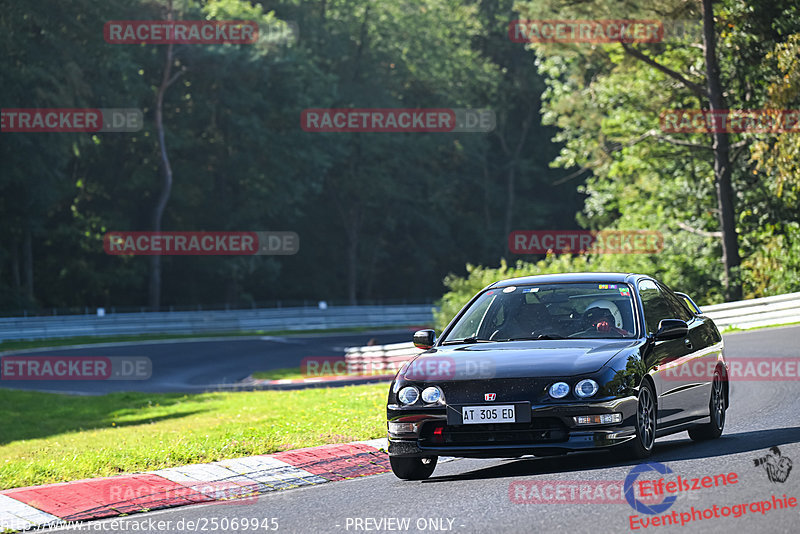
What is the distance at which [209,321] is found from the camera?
178ft

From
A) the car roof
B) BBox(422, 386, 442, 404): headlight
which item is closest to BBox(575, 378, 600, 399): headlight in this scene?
BBox(422, 386, 442, 404): headlight

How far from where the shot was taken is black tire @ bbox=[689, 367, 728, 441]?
1012 centimetres

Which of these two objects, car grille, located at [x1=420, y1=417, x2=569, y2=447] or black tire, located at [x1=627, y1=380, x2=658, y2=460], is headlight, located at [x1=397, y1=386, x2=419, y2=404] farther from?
black tire, located at [x1=627, y1=380, x2=658, y2=460]

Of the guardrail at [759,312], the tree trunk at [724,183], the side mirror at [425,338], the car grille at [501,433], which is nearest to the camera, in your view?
the car grille at [501,433]

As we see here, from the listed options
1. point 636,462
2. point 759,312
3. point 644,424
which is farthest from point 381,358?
point 636,462

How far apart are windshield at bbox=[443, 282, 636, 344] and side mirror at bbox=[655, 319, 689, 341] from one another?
216 mm

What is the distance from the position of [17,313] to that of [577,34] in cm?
2681

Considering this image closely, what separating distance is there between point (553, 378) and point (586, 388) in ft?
0.81

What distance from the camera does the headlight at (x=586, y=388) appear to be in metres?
8.16

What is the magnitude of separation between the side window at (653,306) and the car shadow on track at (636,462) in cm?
107

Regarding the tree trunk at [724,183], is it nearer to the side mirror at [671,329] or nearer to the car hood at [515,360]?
the side mirror at [671,329]

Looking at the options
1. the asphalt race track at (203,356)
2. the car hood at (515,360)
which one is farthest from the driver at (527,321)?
the asphalt race track at (203,356)

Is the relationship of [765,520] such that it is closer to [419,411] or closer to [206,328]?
[419,411]

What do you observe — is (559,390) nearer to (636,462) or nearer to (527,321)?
(636,462)
